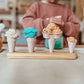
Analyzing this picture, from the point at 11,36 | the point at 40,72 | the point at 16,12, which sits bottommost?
the point at 40,72

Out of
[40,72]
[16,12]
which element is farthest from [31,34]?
[16,12]

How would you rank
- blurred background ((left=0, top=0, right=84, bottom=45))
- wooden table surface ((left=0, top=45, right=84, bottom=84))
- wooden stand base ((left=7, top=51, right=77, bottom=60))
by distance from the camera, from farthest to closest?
blurred background ((left=0, top=0, right=84, bottom=45)) < wooden stand base ((left=7, top=51, right=77, bottom=60)) < wooden table surface ((left=0, top=45, right=84, bottom=84))

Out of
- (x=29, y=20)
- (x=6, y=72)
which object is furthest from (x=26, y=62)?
(x=29, y=20)

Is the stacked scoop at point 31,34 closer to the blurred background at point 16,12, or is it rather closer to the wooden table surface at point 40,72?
the wooden table surface at point 40,72

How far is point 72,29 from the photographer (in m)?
1.06

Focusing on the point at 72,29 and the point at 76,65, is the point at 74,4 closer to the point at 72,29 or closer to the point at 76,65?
the point at 72,29

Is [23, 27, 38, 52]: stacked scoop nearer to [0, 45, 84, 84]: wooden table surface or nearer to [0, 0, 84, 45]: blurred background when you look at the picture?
[0, 45, 84, 84]: wooden table surface

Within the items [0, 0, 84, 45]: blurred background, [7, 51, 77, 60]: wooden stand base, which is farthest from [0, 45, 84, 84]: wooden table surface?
[0, 0, 84, 45]: blurred background

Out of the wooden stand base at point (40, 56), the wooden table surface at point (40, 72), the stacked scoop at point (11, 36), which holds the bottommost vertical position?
the wooden table surface at point (40, 72)

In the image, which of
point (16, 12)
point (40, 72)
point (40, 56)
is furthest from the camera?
point (16, 12)

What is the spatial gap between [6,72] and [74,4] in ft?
10.2

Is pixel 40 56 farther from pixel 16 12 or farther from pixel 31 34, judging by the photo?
pixel 16 12

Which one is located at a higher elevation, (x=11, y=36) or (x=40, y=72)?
(x=11, y=36)

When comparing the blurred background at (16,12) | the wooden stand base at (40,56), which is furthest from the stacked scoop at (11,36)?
the blurred background at (16,12)
